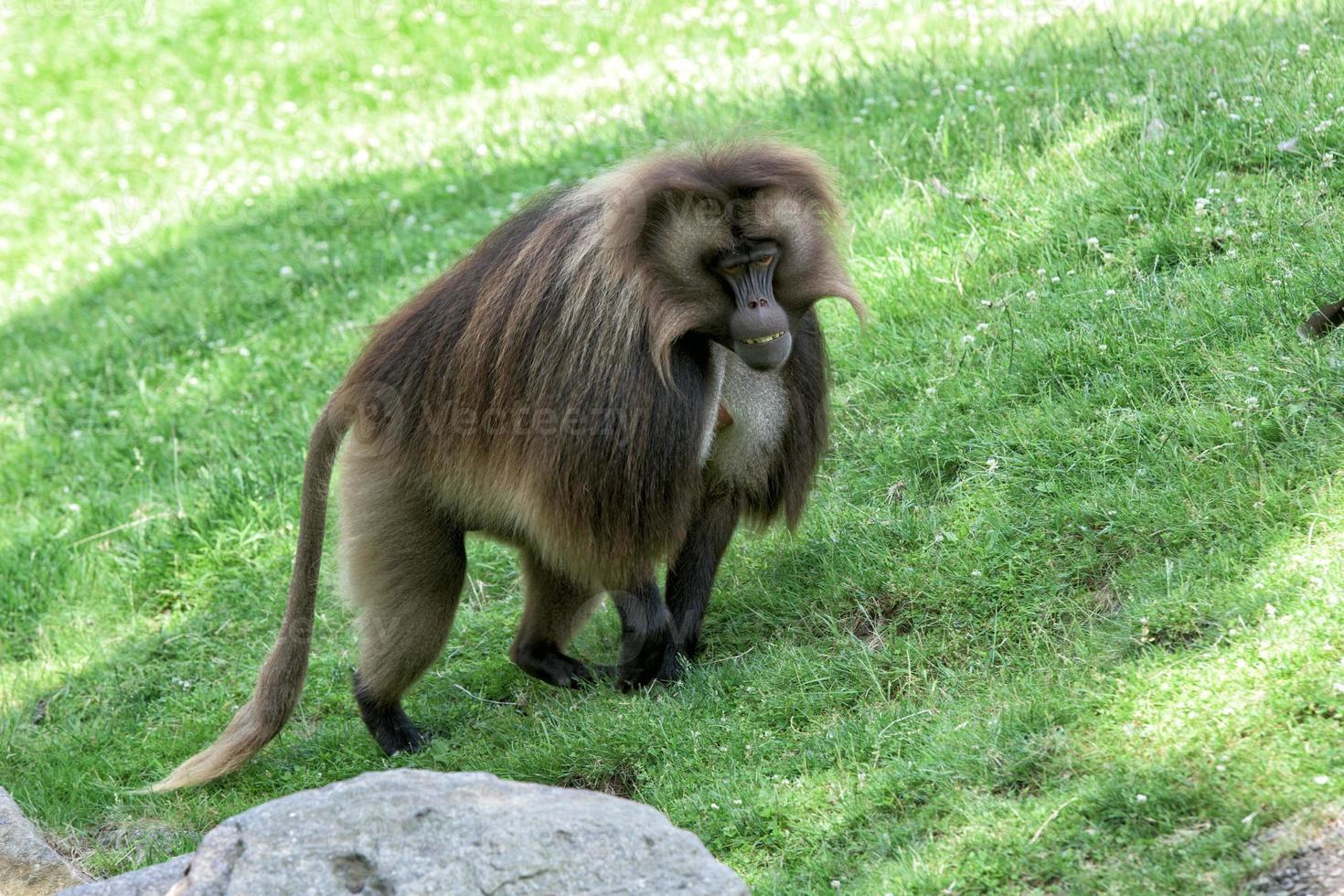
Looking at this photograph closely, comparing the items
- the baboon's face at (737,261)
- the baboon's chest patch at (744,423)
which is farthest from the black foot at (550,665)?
the baboon's face at (737,261)

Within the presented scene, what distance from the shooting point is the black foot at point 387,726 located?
5.15m

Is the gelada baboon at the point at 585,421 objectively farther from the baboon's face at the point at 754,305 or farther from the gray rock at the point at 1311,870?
the gray rock at the point at 1311,870

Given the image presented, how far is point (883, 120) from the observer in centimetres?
783

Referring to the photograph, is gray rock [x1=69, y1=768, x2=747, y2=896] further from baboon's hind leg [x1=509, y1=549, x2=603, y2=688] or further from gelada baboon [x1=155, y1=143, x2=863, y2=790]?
baboon's hind leg [x1=509, y1=549, x2=603, y2=688]

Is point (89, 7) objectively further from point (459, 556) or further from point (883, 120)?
point (459, 556)

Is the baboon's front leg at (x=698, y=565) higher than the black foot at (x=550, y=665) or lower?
higher

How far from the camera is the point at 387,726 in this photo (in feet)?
17.0

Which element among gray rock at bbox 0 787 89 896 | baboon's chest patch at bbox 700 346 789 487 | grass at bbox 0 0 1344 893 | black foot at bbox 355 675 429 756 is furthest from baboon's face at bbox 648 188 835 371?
gray rock at bbox 0 787 89 896

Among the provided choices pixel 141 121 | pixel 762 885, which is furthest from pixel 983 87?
pixel 141 121

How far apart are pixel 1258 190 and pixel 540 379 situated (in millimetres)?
3189

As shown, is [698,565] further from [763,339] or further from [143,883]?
[143,883]

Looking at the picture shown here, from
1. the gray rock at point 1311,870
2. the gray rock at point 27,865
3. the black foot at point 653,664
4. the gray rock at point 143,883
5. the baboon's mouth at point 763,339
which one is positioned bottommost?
the gray rock at point 27,865

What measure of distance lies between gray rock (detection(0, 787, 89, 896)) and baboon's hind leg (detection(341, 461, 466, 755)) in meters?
1.14

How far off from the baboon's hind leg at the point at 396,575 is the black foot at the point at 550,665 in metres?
0.45
